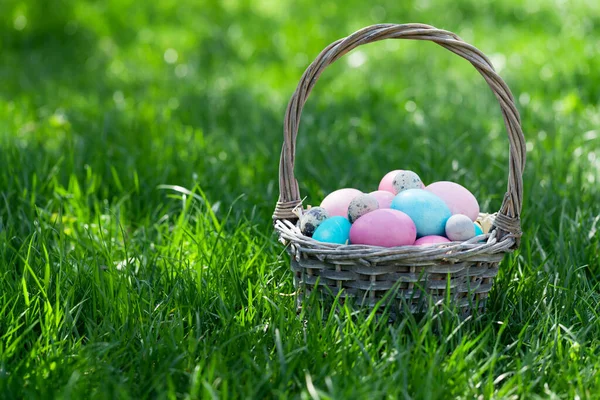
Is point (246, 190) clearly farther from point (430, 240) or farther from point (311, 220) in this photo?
point (430, 240)

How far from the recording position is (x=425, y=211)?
2123 mm

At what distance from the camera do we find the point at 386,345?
1862mm

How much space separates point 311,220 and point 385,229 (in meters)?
0.24

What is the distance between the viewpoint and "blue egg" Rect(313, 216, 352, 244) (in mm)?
2082

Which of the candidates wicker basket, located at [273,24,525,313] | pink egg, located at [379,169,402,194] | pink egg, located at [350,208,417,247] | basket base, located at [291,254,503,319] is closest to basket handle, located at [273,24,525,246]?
wicker basket, located at [273,24,525,313]

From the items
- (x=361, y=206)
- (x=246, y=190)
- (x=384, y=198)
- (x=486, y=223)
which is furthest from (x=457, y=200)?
(x=246, y=190)

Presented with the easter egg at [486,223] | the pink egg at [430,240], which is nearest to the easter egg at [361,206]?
the pink egg at [430,240]

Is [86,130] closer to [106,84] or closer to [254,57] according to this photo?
[106,84]

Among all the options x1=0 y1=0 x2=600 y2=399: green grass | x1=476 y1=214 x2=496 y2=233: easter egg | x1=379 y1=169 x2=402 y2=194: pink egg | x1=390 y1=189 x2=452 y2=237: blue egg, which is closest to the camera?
x1=0 y1=0 x2=600 y2=399: green grass

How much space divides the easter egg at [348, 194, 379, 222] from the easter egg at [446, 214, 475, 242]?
229mm

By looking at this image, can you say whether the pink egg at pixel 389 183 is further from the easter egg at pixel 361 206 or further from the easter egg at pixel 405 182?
the easter egg at pixel 361 206

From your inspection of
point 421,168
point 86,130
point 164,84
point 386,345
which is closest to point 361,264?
point 386,345

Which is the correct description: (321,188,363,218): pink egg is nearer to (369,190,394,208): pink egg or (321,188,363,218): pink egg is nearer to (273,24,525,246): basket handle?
(369,190,394,208): pink egg

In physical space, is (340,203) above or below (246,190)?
above
